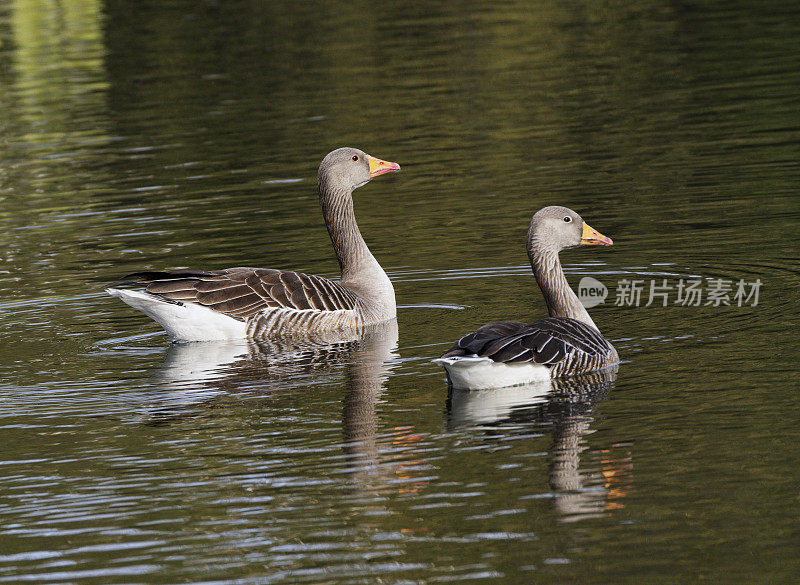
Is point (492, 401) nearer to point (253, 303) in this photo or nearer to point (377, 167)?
point (253, 303)

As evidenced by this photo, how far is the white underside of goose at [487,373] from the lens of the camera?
36.1ft

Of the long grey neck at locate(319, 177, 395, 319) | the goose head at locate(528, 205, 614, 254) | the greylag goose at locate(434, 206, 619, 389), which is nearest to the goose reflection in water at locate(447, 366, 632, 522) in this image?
the greylag goose at locate(434, 206, 619, 389)

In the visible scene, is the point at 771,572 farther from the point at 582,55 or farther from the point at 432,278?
the point at 582,55

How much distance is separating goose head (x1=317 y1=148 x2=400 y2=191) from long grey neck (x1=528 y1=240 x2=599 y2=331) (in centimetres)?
375

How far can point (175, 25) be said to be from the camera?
2084 inches

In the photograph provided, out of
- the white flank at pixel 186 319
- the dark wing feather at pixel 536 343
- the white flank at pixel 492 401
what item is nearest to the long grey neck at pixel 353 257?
the white flank at pixel 186 319

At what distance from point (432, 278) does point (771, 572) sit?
32.0ft

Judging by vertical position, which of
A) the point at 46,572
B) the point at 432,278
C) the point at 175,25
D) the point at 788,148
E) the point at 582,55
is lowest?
the point at 46,572

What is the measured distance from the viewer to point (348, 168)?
16.4 m

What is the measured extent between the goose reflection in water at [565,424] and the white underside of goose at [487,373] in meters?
0.09

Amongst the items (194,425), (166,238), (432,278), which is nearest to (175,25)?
(166,238)

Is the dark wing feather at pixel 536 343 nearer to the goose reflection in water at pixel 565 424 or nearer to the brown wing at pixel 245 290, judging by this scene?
the goose reflection in water at pixel 565 424

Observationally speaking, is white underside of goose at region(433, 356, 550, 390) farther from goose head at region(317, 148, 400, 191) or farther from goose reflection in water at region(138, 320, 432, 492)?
goose head at region(317, 148, 400, 191)

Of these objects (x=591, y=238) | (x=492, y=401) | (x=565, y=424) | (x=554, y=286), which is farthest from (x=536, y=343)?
(x=591, y=238)
